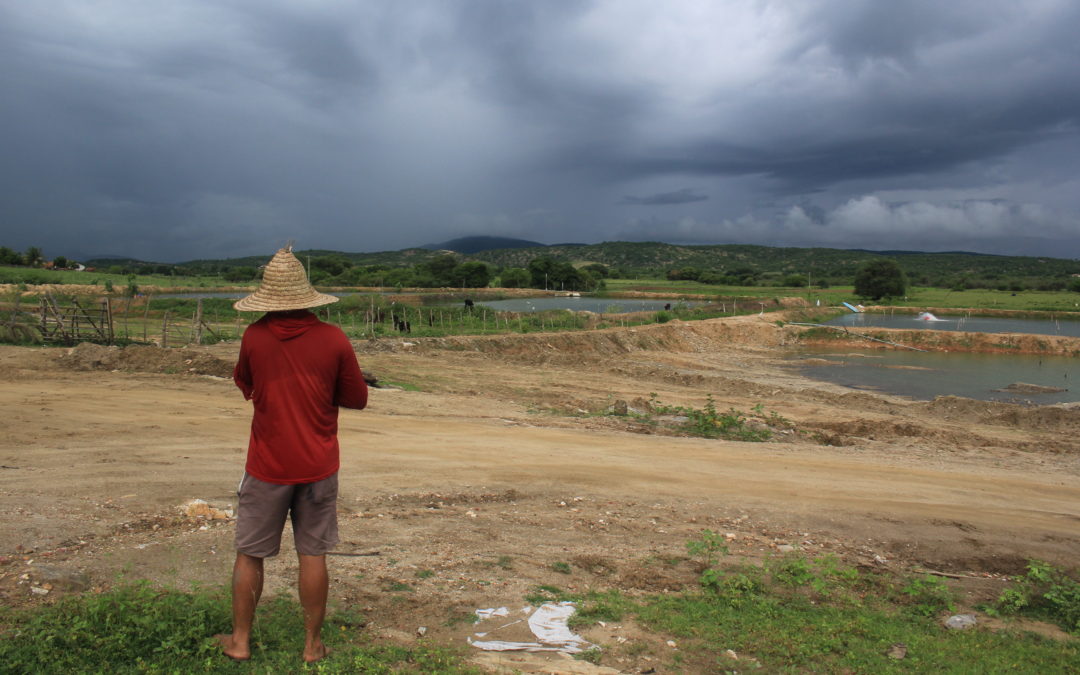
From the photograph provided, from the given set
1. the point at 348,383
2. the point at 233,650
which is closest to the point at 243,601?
the point at 233,650

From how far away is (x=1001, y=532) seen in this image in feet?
25.7

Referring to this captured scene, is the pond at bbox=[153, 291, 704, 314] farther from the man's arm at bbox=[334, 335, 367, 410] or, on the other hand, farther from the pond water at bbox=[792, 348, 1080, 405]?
the man's arm at bbox=[334, 335, 367, 410]

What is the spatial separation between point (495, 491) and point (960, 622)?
15.6ft

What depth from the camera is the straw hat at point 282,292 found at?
3789 millimetres

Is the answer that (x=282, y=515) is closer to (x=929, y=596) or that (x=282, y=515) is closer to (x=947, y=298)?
(x=929, y=596)

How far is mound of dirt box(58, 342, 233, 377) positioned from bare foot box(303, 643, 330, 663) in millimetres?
13372

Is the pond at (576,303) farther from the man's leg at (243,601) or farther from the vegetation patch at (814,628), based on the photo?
the man's leg at (243,601)

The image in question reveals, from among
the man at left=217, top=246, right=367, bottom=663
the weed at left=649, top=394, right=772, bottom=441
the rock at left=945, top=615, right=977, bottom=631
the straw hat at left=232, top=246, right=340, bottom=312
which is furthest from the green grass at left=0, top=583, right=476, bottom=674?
the weed at left=649, top=394, right=772, bottom=441

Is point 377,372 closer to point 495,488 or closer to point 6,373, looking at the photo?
point 6,373

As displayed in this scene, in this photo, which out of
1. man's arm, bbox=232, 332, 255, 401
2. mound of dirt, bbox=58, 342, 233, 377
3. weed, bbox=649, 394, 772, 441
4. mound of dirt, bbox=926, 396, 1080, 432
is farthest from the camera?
mound of dirt, bbox=926, 396, 1080, 432

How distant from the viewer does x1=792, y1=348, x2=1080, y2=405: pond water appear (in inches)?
1007

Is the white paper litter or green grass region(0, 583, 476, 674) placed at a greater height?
green grass region(0, 583, 476, 674)

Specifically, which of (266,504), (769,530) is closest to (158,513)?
(266,504)

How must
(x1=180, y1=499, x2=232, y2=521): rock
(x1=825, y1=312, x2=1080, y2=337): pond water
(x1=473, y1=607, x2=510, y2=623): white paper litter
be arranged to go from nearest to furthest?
(x1=473, y1=607, x2=510, y2=623): white paper litter, (x1=180, y1=499, x2=232, y2=521): rock, (x1=825, y1=312, x2=1080, y2=337): pond water
